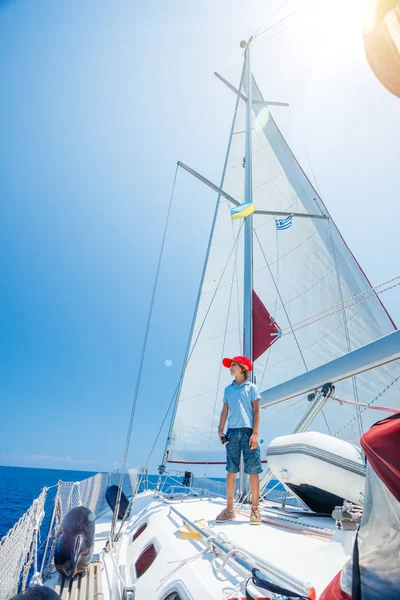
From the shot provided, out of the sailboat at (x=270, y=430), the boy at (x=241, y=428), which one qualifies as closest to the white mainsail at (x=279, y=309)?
the sailboat at (x=270, y=430)

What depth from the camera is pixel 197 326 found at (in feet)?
27.1

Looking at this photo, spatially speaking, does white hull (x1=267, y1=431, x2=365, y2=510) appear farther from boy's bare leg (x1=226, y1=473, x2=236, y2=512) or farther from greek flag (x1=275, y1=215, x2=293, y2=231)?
greek flag (x1=275, y1=215, x2=293, y2=231)

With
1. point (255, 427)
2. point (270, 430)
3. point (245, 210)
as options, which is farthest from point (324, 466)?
point (245, 210)

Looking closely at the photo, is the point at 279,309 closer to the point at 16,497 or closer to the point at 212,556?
the point at 212,556

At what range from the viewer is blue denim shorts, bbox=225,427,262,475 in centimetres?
319

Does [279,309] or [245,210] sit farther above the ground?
[245,210]

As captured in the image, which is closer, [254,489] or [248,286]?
[254,489]

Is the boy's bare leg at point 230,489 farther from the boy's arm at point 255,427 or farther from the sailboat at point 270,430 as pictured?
the boy's arm at point 255,427

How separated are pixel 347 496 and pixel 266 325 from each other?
3590 mm

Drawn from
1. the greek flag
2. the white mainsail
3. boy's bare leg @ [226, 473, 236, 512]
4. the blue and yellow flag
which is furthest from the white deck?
the greek flag

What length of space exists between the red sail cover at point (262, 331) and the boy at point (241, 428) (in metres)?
2.45

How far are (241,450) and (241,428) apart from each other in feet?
0.81

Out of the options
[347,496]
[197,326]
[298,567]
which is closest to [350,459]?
[347,496]

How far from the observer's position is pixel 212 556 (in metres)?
1.88
